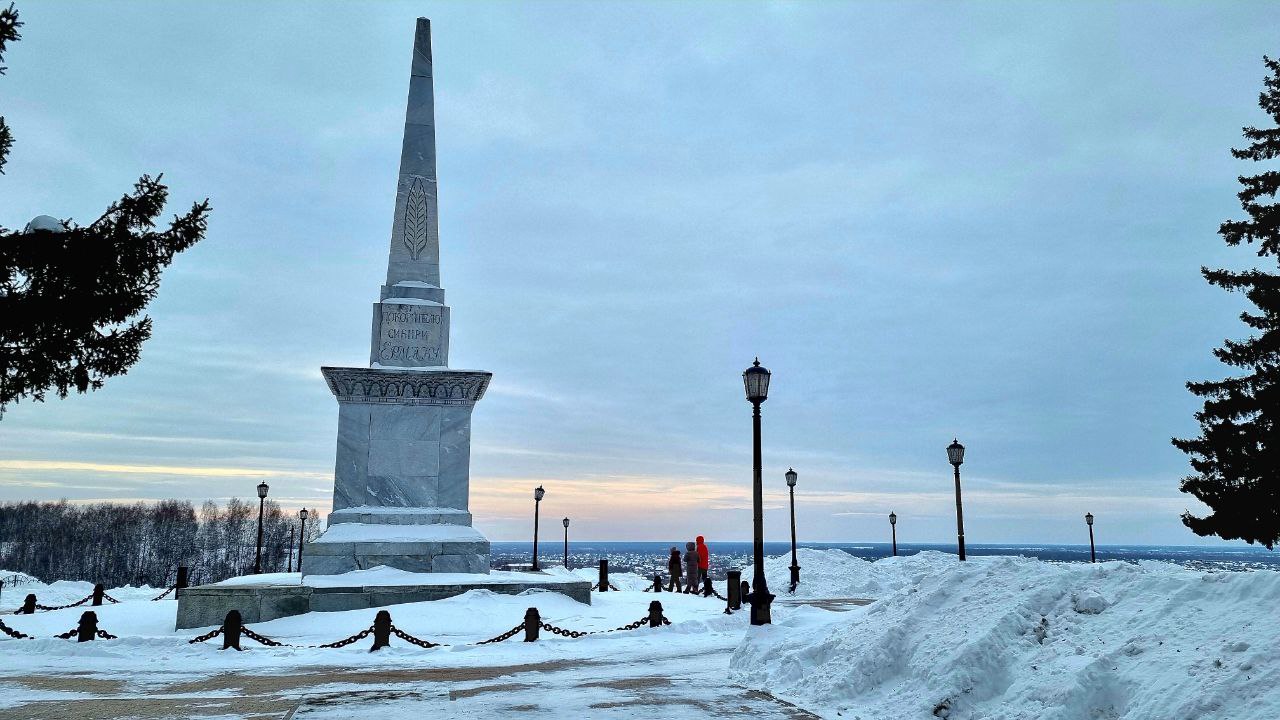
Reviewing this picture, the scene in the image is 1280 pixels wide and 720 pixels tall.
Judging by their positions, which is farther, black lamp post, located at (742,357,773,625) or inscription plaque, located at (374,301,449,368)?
inscription plaque, located at (374,301,449,368)

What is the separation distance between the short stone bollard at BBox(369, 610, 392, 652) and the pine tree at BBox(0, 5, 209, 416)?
19.1 ft

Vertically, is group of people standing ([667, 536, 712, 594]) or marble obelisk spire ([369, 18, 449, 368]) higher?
marble obelisk spire ([369, 18, 449, 368])

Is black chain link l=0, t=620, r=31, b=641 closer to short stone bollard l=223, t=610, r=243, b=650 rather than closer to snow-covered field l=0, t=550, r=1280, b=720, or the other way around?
snow-covered field l=0, t=550, r=1280, b=720

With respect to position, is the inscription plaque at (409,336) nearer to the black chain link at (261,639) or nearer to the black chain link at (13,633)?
the black chain link at (261,639)

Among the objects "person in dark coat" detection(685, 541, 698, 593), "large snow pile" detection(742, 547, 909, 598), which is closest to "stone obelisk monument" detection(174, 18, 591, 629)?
"person in dark coat" detection(685, 541, 698, 593)

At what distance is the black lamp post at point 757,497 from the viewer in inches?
550

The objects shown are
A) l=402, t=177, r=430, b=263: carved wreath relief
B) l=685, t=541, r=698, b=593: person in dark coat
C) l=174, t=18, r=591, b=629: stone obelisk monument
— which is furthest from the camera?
Answer: l=685, t=541, r=698, b=593: person in dark coat

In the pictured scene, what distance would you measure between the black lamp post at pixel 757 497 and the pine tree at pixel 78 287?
9.42m

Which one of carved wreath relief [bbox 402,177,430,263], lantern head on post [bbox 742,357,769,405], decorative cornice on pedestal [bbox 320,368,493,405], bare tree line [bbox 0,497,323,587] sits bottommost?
bare tree line [bbox 0,497,323,587]

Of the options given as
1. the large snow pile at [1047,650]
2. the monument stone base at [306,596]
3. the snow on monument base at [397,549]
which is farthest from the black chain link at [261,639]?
the large snow pile at [1047,650]

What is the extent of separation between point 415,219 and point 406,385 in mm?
5181

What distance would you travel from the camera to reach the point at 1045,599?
9484 mm

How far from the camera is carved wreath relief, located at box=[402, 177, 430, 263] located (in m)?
23.3

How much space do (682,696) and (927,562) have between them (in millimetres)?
31617
